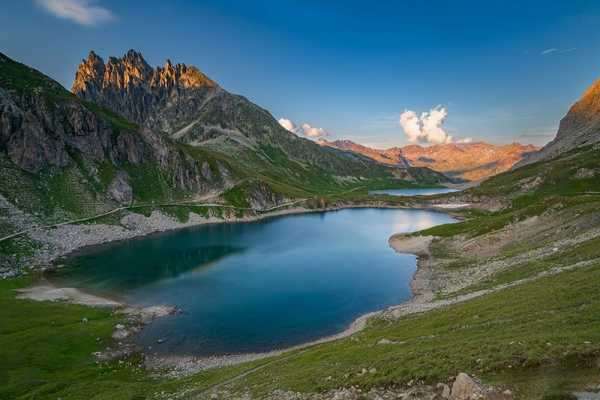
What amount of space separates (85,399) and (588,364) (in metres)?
41.6

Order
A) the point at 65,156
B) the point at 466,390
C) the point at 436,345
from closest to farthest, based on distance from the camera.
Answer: the point at 466,390, the point at 436,345, the point at 65,156

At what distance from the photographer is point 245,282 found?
85500mm

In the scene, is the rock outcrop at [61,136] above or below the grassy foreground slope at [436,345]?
above

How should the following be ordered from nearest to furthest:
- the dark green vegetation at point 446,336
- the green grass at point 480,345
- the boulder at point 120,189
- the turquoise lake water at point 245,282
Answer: the green grass at point 480,345, the dark green vegetation at point 446,336, the turquoise lake water at point 245,282, the boulder at point 120,189

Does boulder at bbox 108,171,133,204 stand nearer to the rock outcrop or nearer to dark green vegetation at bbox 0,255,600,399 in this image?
the rock outcrop

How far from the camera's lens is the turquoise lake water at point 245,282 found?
59.1 meters

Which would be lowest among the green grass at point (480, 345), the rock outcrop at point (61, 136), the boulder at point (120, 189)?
the green grass at point (480, 345)

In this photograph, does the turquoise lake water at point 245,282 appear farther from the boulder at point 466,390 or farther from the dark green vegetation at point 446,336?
the boulder at point 466,390

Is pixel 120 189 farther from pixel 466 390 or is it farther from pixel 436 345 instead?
pixel 466 390

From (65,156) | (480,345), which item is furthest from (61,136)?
(480,345)

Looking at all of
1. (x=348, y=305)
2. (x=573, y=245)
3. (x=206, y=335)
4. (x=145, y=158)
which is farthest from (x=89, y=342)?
(x=145, y=158)

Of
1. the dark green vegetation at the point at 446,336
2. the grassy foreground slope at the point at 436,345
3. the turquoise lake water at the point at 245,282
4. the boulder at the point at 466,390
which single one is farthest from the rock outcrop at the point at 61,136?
the boulder at the point at 466,390

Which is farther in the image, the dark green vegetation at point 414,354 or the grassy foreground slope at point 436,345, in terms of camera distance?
the grassy foreground slope at point 436,345

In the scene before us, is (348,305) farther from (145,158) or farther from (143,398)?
(145,158)
